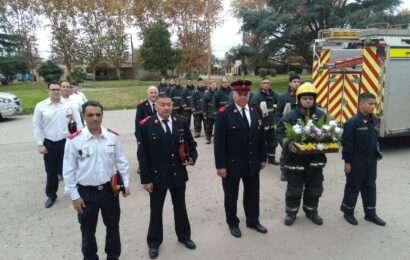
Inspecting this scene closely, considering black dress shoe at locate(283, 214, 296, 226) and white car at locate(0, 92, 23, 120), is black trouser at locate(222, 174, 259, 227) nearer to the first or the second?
black dress shoe at locate(283, 214, 296, 226)

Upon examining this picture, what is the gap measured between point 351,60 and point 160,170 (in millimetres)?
7013

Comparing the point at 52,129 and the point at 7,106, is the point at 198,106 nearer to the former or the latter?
the point at 52,129

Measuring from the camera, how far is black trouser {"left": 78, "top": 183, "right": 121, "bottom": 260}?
11.0 ft

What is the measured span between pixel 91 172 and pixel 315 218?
118 inches

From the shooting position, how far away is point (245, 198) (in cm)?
446

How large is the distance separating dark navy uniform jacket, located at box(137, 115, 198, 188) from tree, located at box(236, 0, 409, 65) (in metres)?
24.1

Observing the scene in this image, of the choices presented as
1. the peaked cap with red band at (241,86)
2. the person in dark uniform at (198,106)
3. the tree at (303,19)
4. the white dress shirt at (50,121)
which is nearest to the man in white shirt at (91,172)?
the peaked cap with red band at (241,86)

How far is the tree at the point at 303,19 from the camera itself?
24.6 meters

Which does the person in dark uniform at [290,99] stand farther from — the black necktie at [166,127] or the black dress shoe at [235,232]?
the black necktie at [166,127]

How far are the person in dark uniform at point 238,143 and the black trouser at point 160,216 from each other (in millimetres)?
590

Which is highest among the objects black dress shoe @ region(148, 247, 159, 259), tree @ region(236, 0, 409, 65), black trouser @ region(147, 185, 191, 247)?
tree @ region(236, 0, 409, 65)

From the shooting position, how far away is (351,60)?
29.1 feet

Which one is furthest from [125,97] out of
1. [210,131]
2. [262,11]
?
[210,131]

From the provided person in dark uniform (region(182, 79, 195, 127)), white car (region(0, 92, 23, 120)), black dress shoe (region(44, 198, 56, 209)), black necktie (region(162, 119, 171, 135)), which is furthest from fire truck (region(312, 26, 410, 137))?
white car (region(0, 92, 23, 120))
